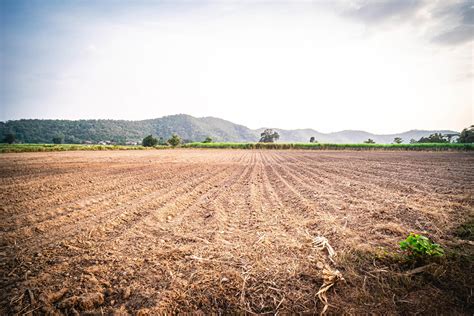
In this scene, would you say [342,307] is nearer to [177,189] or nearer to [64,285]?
[64,285]

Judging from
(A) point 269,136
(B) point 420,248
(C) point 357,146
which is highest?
(A) point 269,136

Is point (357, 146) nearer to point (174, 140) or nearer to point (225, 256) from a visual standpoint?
point (174, 140)

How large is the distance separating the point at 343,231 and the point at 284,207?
2127 millimetres

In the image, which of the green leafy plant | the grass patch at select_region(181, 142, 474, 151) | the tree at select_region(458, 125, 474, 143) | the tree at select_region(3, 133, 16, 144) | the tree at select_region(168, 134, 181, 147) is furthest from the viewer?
the tree at select_region(3, 133, 16, 144)

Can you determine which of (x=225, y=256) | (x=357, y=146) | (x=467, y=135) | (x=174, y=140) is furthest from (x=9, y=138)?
(x=467, y=135)

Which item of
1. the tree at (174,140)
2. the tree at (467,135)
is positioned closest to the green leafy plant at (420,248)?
the tree at (174,140)

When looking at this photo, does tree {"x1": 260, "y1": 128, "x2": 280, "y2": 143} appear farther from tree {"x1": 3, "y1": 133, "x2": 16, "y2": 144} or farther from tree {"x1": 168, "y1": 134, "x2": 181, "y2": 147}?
tree {"x1": 3, "y1": 133, "x2": 16, "y2": 144}

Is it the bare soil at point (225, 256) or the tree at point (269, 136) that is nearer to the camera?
the bare soil at point (225, 256)

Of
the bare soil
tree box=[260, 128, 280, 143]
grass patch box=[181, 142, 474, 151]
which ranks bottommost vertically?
the bare soil

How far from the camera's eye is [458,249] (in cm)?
320

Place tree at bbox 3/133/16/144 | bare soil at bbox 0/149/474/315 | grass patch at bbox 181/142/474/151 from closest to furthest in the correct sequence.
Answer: bare soil at bbox 0/149/474/315 → grass patch at bbox 181/142/474/151 → tree at bbox 3/133/16/144

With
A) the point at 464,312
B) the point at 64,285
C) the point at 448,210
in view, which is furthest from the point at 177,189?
the point at 448,210

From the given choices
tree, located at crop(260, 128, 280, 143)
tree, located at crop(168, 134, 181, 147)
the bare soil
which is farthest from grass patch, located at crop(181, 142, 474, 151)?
the bare soil

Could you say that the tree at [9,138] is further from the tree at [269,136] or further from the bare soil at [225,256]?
the tree at [269,136]
